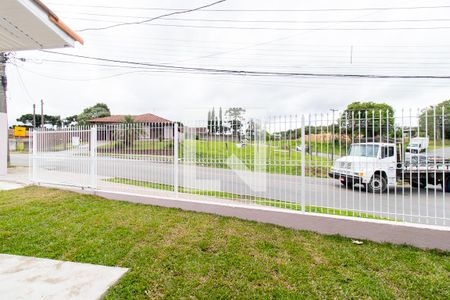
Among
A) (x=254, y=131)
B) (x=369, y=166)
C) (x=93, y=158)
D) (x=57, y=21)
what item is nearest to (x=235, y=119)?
(x=254, y=131)

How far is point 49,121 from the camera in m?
50.4

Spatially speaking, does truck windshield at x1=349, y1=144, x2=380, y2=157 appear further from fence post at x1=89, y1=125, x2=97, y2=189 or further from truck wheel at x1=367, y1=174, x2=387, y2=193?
fence post at x1=89, y1=125, x2=97, y2=189

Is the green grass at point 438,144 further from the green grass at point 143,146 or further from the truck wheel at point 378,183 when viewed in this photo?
the green grass at point 143,146

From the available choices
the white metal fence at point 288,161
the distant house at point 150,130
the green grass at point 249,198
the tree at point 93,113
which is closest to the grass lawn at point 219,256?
the green grass at point 249,198

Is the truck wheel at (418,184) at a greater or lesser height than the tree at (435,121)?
lesser

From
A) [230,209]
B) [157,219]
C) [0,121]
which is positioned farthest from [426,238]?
[0,121]

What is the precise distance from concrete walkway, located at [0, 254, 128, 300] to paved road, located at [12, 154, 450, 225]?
9.02 feet

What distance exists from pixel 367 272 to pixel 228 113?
142 inches

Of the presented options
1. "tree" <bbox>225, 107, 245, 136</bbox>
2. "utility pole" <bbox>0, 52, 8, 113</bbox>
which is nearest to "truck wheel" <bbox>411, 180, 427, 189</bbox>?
"tree" <bbox>225, 107, 245, 136</bbox>

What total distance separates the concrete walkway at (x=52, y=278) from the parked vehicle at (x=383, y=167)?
3.75m

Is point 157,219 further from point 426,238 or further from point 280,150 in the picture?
point 426,238

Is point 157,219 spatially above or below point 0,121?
below

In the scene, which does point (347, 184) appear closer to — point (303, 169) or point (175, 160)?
point (303, 169)

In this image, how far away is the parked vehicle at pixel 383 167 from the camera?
387cm
